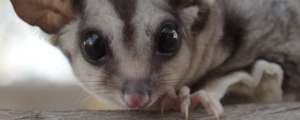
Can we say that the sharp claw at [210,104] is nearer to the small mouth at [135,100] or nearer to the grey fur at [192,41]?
the grey fur at [192,41]

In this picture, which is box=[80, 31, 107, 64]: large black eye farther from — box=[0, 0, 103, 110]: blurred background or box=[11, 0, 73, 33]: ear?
box=[0, 0, 103, 110]: blurred background

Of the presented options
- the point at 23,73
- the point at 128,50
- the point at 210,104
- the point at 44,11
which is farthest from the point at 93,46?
the point at 23,73

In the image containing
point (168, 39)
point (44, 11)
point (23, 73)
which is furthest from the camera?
point (23, 73)

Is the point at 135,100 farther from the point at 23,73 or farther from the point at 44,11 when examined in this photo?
the point at 23,73

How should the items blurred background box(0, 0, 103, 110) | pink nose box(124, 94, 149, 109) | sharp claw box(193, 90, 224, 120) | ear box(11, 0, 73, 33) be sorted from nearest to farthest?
pink nose box(124, 94, 149, 109), sharp claw box(193, 90, 224, 120), ear box(11, 0, 73, 33), blurred background box(0, 0, 103, 110)

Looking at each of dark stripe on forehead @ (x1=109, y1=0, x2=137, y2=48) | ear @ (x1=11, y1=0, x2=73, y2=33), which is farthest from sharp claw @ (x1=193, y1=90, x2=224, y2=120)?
ear @ (x1=11, y1=0, x2=73, y2=33)
